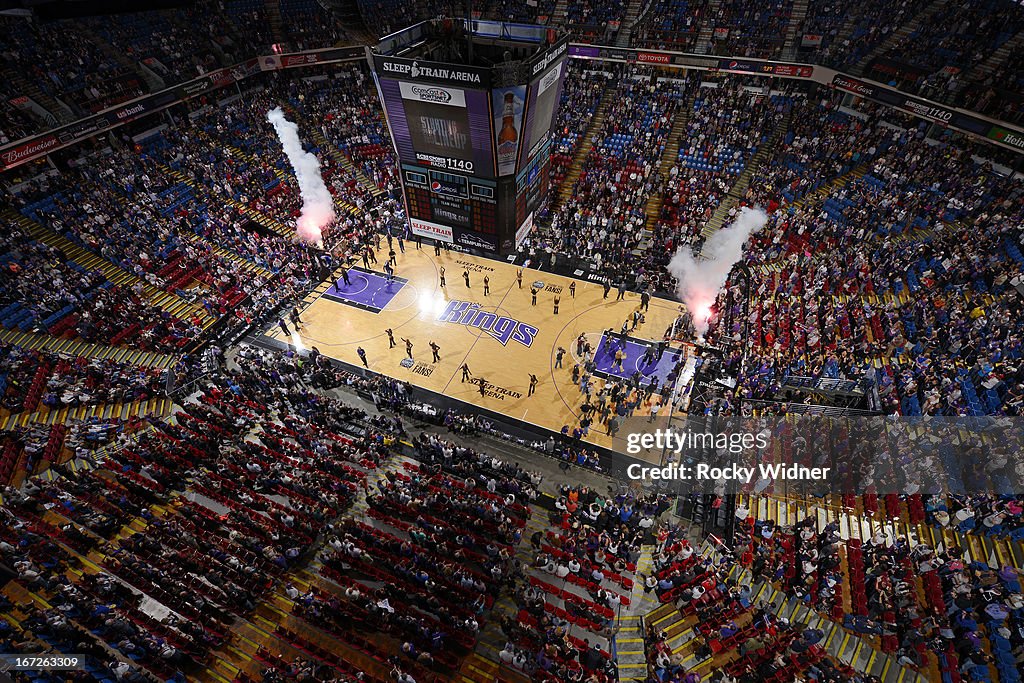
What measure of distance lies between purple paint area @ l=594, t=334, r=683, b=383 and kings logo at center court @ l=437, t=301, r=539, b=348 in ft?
12.2

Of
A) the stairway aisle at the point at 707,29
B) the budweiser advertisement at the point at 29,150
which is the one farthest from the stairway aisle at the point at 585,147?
the budweiser advertisement at the point at 29,150

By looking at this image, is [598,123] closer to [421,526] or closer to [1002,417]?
[1002,417]

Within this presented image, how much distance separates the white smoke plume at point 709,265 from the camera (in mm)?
26719

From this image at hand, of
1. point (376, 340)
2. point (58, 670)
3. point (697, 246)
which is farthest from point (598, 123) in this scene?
point (58, 670)

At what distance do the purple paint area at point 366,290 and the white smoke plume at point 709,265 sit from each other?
16665mm

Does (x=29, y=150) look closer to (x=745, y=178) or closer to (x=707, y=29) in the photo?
(x=745, y=178)

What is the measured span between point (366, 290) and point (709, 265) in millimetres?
20412

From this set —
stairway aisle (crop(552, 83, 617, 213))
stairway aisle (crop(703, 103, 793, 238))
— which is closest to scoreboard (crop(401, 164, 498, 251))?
stairway aisle (crop(552, 83, 617, 213))

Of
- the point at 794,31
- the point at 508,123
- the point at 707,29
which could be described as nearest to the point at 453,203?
the point at 508,123

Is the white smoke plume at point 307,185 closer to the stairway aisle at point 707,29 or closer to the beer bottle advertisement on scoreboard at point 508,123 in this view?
the beer bottle advertisement on scoreboard at point 508,123

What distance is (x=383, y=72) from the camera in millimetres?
13109

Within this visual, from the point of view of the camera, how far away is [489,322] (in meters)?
26.6

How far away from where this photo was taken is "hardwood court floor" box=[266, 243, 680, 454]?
22.9 m

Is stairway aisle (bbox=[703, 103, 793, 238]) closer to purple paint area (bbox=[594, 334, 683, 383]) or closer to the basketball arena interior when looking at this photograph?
the basketball arena interior
